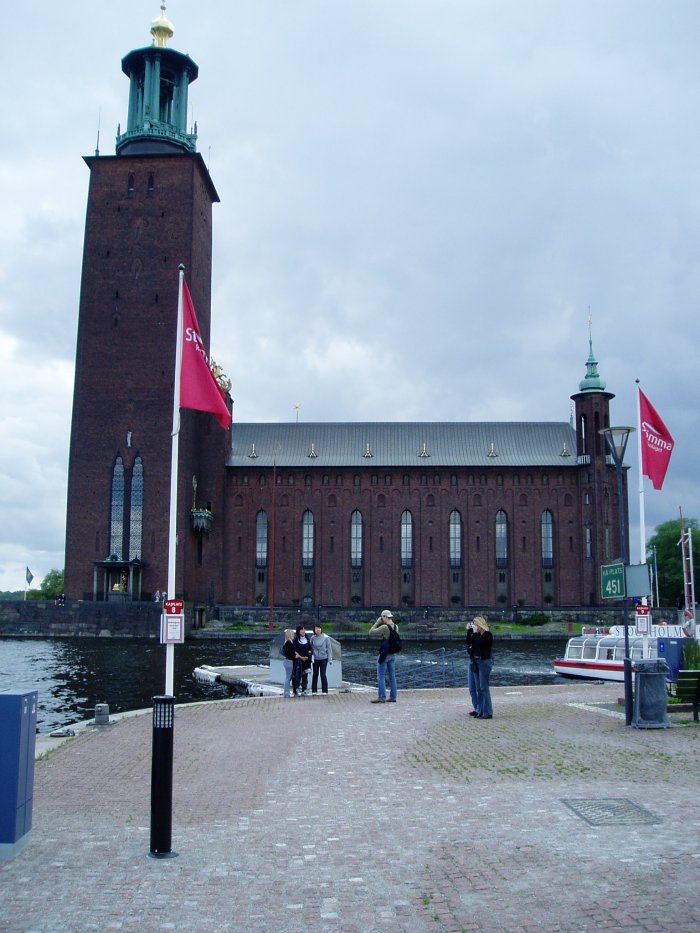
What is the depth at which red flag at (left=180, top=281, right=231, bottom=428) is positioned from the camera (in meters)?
10.5

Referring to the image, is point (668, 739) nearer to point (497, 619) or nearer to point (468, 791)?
point (468, 791)

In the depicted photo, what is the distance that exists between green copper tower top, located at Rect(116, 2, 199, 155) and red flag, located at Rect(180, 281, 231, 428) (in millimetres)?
72366

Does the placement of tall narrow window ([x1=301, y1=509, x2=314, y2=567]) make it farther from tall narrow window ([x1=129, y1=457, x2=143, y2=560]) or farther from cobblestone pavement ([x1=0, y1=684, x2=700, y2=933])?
cobblestone pavement ([x1=0, y1=684, x2=700, y2=933])

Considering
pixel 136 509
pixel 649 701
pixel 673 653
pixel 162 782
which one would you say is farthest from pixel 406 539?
pixel 162 782

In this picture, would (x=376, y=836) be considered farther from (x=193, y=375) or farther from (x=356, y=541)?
(x=356, y=541)

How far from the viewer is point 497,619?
78.6 metres

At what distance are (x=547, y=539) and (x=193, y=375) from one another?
254 ft

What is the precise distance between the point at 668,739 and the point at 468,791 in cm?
495

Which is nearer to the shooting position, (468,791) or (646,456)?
(468,791)

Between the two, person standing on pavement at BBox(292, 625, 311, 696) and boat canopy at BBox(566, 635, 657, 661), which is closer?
person standing on pavement at BBox(292, 625, 311, 696)

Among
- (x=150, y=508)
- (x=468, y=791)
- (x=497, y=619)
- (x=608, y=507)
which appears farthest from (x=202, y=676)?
(x=608, y=507)

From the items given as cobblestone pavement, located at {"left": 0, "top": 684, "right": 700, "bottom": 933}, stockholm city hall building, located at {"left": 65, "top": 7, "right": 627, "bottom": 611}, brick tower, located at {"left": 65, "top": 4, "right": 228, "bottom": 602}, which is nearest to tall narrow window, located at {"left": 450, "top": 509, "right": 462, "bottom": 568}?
stockholm city hall building, located at {"left": 65, "top": 7, "right": 627, "bottom": 611}

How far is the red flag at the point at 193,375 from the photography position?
34.3ft

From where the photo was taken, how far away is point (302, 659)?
71.6 ft
